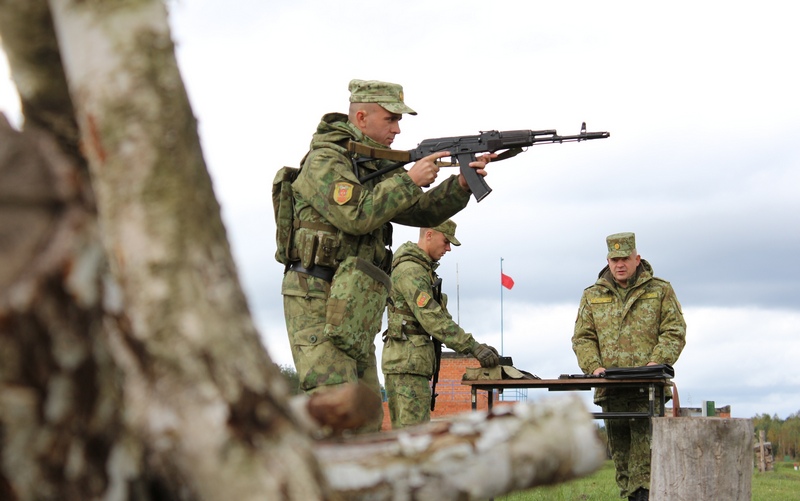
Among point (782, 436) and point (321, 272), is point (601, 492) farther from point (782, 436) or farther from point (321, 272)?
point (782, 436)

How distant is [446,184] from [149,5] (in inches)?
181

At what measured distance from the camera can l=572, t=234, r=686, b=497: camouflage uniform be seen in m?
9.57

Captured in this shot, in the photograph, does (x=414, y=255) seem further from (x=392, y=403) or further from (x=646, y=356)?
(x=646, y=356)

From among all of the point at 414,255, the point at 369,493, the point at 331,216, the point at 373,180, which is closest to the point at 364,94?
the point at 373,180

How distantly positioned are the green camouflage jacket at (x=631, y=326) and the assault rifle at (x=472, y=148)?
7.78 feet

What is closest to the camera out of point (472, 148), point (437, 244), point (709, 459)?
point (709, 459)

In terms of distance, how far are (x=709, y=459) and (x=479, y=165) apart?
2057 millimetres

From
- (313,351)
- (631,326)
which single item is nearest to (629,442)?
(631,326)

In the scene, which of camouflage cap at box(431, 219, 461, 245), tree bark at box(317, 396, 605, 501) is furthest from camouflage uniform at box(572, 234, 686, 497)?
tree bark at box(317, 396, 605, 501)

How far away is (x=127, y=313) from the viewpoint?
4.53ft

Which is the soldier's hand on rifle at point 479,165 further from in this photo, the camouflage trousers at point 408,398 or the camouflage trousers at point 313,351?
the camouflage trousers at point 408,398

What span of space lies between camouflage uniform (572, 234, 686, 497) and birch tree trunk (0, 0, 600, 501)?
846 centimetres

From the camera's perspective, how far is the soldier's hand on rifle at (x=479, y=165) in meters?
6.05

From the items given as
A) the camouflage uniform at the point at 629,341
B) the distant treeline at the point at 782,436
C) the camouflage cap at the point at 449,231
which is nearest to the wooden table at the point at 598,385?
the camouflage uniform at the point at 629,341
